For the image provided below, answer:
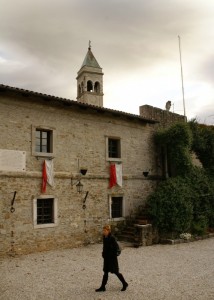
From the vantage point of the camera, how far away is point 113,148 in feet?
56.6

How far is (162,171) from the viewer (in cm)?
1936

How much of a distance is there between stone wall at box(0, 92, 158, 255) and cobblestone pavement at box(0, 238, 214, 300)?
100cm

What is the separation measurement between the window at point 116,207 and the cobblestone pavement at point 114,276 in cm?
294

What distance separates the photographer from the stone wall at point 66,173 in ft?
42.8

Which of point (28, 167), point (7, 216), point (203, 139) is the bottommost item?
point (7, 216)

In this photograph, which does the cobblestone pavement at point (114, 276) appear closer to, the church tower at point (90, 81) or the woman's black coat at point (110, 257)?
the woman's black coat at point (110, 257)

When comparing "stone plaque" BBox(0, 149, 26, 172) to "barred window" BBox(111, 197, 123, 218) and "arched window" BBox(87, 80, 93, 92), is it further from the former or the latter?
"arched window" BBox(87, 80, 93, 92)

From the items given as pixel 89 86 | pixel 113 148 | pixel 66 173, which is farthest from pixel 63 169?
pixel 89 86

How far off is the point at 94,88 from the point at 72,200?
2250cm

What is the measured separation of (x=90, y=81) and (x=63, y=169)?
2224 cm

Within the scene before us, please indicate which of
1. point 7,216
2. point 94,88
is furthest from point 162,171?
point 94,88

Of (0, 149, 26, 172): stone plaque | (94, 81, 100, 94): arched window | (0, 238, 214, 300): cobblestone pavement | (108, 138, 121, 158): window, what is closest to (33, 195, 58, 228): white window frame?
(0, 238, 214, 300): cobblestone pavement

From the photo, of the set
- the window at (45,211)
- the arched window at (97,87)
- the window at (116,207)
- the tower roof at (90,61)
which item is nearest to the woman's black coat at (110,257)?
the window at (45,211)

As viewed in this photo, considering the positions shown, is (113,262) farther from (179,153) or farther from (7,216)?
(179,153)
